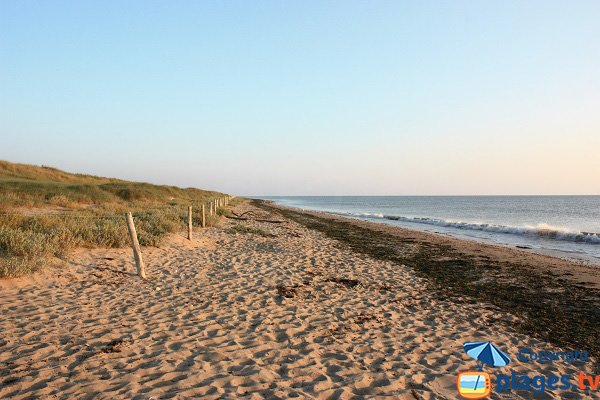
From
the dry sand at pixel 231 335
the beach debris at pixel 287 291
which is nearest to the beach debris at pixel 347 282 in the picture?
the dry sand at pixel 231 335

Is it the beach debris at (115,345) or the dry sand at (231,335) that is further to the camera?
the beach debris at (115,345)

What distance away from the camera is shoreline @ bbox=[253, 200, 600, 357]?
21.7 feet

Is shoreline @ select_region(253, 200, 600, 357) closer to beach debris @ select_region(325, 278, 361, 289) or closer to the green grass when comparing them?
beach debris @ select_region(325, 278, 361, 289)

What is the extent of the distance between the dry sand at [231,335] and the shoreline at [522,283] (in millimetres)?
750

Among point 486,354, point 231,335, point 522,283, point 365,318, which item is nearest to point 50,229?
point 231,335

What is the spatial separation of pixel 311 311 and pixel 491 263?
9.47 meters

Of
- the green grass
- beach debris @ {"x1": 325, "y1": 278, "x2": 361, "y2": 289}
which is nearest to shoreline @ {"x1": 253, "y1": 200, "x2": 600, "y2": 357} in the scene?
beach debris @ {"x1": 325, "y1": 278, "x2": 361, "y2": 289}

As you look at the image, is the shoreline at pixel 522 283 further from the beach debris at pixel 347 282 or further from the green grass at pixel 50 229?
the green grass at pixel 50 229

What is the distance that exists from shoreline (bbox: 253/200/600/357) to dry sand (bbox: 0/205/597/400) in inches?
29.5

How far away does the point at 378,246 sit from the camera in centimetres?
1683

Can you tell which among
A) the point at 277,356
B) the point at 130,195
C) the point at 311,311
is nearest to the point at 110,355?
the point at 277,356

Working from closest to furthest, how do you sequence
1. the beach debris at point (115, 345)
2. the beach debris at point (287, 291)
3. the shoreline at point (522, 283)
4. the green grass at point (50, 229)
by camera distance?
1. the beach debris at point (115, 345)
2. the shoreline at point (522, 283)
3. the beach debris at point (287, 291)
4. the green grass at point (50, 229)

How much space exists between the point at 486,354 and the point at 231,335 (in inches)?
143

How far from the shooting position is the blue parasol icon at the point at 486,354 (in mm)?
4914
